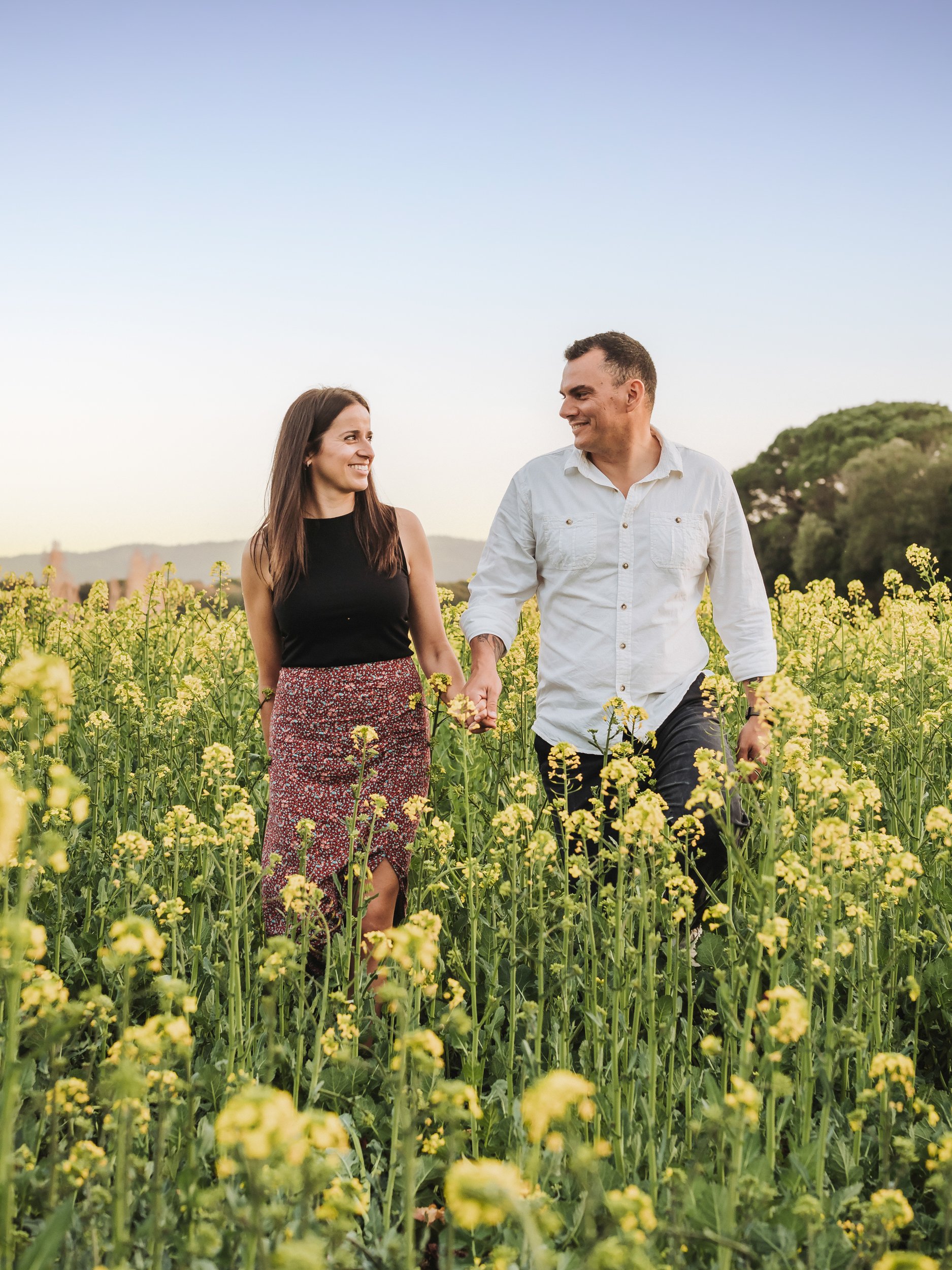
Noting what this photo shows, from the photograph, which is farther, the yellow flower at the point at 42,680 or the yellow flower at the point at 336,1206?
the yellow flower at the point at 42,680

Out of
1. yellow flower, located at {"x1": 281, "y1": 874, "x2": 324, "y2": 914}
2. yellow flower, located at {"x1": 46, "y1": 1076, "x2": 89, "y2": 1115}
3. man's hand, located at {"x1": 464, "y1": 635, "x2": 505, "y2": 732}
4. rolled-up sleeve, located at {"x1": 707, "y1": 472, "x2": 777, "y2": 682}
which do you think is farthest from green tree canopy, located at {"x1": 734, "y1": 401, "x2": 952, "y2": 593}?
yellow flower, located at {"x1": 46, "y1": 1076, "x2": 89, "y2": 1115}

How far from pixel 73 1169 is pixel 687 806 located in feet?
4.19

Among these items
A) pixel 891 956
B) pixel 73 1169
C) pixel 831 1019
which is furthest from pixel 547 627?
pixel 73 1169

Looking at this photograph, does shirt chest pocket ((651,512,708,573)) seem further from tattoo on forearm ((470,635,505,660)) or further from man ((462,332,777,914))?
tattoo on forearm ((470,635,505,660))

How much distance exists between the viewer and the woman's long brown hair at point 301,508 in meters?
3.80

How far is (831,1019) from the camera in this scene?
202cm

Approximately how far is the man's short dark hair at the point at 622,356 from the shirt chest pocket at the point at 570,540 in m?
0.59

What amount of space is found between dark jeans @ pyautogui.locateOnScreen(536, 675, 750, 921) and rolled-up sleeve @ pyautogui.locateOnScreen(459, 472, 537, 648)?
647 mm

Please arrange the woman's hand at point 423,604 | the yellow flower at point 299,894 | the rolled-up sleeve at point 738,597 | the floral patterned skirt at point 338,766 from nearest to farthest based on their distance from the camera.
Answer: the yellow flower at point 299,894 < the floral patterned skirt at point 338,766 < the woman's hand at point 423,604 < the rolled-up sleeve at point 738,597

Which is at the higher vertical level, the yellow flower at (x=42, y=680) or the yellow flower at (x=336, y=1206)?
the yellow flower at (x=42, y=680)

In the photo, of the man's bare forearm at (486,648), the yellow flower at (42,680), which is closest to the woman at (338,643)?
the man's bare forearm at (486,648)

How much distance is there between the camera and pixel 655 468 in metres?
4.25

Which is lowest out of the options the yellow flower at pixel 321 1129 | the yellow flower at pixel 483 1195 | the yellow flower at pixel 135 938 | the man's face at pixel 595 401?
the yellow flower at pixel 321 1129

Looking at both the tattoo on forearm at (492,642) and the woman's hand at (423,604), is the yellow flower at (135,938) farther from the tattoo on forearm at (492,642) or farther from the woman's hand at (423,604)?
the tattoo on forearm at (492,642)
